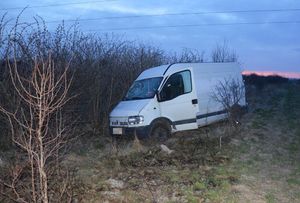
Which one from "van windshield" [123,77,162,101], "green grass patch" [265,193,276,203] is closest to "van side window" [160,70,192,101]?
"van windshield" [123,77,162,101]

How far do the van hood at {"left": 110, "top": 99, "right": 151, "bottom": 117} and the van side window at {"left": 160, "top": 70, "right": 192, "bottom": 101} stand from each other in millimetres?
717

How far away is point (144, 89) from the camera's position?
15.9 meters

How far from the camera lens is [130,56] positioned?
76.5 feet

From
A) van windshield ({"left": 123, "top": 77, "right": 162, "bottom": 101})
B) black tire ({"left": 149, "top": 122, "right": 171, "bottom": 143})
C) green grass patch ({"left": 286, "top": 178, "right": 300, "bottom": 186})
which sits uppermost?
van windshield ({"left": 123, "top": 77, "right": 162, "bottom": 101})

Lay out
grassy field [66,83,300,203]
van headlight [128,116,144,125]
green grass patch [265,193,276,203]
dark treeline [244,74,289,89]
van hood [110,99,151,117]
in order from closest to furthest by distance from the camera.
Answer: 1. green grass patch [265,193,276,203]
2. grassy field [66,83,300,203]
3. van headlight [128,116,144,125]
4. van hood [110,99,151,117]
5. dark treeline [244,74,289,89]

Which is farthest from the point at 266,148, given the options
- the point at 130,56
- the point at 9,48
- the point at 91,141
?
the point at 130,56

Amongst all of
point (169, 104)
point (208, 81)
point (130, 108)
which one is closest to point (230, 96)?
point (208, 81)

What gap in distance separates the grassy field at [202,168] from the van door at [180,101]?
19.1 inches

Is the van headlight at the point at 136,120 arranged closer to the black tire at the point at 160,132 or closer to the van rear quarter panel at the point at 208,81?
the black tire at the point at 160,132

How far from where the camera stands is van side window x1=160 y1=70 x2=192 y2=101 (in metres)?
15.5

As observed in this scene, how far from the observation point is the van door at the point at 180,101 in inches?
609

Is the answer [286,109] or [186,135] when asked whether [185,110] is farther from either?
[286,109]

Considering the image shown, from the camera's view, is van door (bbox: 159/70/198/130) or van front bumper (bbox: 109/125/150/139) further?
Result: van door (bbox: 159/70/198/130)

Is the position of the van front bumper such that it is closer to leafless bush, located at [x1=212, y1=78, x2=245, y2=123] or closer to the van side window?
the van side window
